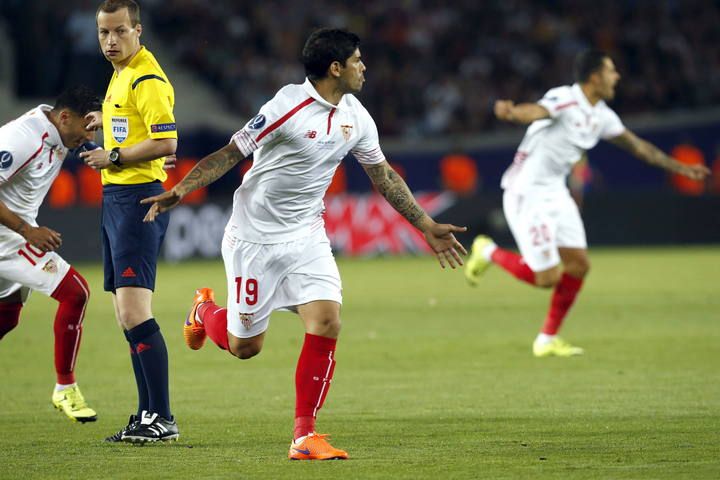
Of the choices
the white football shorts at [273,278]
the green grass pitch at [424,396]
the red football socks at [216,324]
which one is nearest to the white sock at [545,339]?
the green grass pitch at [424,396]

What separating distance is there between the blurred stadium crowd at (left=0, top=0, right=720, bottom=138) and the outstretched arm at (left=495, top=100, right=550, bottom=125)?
60.1 ft

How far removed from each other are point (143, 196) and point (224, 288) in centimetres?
1187

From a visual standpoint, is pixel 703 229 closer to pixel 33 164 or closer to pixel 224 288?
pixel 224 288

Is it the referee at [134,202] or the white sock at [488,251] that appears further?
the white sock at [488,251]

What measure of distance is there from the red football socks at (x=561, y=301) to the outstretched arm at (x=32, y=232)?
5.55m

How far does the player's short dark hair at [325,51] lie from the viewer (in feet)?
23.6

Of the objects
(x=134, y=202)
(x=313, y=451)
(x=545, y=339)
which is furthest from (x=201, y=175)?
(x=545, y=339)

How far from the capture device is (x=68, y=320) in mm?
8594

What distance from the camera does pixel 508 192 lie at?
43.1 ft

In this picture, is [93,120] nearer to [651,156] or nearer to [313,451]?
[313,451]

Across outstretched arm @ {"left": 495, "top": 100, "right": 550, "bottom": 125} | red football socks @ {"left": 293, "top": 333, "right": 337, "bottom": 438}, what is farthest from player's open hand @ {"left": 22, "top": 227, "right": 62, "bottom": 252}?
outstretched arm @ {"left": 495, "top": 100, "right": 550, "bottom": 125}

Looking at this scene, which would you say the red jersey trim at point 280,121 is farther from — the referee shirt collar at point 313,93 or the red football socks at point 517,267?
the red football socks at point 517,267

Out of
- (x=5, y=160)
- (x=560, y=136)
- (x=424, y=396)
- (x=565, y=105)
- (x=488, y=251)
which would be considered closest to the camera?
(x=5, y=160)

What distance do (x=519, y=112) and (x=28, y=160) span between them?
4.61 metres
